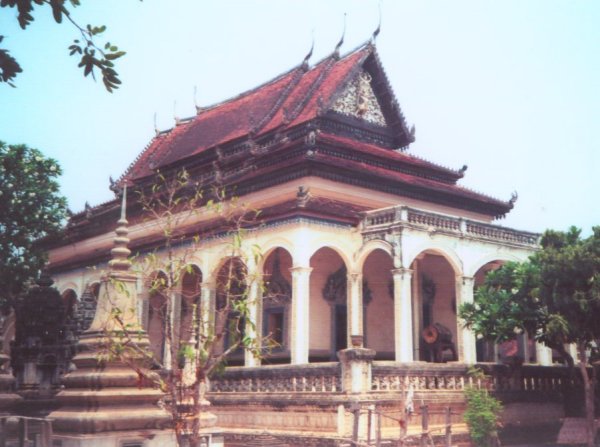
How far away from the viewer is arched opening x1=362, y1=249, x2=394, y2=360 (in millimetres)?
22656

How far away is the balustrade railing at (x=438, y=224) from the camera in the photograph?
19.1 m

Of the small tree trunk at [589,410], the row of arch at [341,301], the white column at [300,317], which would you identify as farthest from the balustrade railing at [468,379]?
the white column at [300,317]

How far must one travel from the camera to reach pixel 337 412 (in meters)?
14.2

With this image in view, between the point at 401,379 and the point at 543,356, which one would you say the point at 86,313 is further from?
the point at 543,356

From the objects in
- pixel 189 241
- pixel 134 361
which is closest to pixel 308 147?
pixel 189 241

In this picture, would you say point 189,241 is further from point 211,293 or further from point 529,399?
point 529,399

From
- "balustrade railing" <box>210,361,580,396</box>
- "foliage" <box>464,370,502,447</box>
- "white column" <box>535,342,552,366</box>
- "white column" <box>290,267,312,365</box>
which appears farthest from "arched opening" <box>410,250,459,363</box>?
"foliage" <box>464,370,502,447</box>

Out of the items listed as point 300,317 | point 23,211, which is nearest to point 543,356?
point 300,317

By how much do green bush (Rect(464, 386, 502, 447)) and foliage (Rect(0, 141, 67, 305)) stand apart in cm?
1960

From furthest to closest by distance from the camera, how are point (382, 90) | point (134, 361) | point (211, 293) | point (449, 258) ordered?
1. point (382, 90)
2. point (211, 293)
3. point (449, 258)
4. point (134, 361)

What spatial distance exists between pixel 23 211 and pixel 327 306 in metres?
14.1

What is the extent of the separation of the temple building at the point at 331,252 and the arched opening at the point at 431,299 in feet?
0.15

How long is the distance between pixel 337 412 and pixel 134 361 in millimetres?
6298

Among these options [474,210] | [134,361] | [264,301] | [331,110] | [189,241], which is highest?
[331,110]
